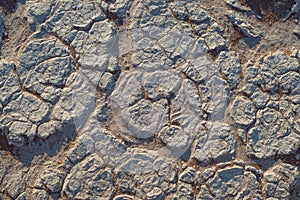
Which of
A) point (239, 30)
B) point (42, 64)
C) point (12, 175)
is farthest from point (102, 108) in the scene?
point (239, 30)

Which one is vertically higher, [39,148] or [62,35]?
[62,35]

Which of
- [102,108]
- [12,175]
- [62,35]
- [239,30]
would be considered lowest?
[12,175]

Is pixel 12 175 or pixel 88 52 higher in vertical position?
pixel 88 52

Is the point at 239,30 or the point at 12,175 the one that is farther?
the point at 239,30

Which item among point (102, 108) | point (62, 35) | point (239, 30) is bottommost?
point (102, 108)

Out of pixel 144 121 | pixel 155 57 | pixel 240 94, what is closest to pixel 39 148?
pixel 144 121

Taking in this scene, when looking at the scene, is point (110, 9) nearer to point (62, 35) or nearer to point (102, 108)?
point (62, 35)

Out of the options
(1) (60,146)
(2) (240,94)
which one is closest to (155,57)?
(2) (240,94)

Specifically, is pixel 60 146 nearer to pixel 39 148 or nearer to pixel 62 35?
pixel 39 148
